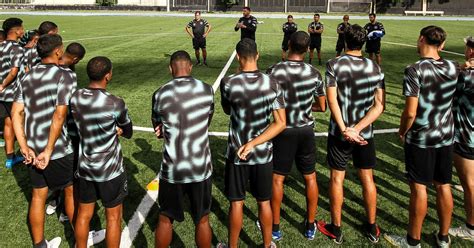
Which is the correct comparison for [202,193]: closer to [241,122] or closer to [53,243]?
[241,122]

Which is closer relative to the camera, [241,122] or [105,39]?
[241,122]

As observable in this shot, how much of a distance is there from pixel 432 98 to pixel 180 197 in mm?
2775

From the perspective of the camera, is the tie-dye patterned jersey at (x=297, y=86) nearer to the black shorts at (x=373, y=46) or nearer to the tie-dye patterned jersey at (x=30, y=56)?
the tie-dye patterned jersey at (x=30, y=56)

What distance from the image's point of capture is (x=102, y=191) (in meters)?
3.70

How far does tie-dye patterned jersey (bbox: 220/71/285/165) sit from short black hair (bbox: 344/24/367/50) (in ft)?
3.39

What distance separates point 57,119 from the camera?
12.4 ft

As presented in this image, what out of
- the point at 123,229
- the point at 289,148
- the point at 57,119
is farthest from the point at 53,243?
the point at 289,148

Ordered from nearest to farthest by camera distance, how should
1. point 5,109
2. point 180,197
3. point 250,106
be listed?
1. point 180,197
2. point 250,106
3. point 5,109

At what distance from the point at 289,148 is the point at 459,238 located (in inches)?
89.0

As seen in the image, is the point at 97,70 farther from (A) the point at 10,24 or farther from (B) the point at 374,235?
(A) the point at 10,24

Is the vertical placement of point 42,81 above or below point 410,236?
above

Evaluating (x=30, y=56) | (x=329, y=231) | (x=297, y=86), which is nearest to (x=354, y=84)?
(x=297, y=86)

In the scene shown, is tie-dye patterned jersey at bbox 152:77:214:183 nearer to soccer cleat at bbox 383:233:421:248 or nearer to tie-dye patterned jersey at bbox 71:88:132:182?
tie-dye patterned jersey at bbox 71:88:132:182

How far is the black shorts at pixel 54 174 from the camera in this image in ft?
13.3
